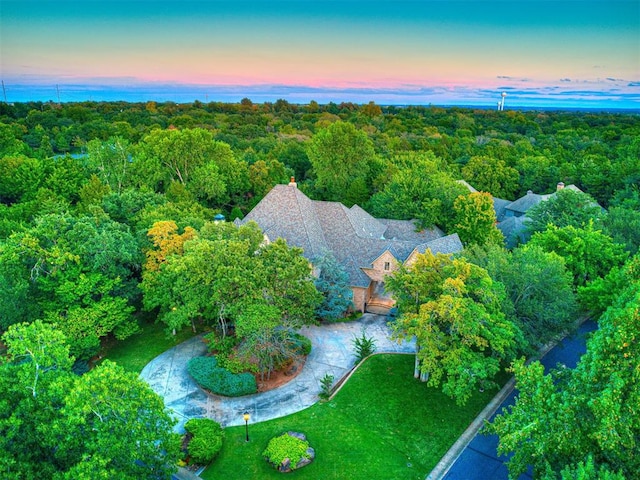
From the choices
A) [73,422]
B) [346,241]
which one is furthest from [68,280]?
[346,241]

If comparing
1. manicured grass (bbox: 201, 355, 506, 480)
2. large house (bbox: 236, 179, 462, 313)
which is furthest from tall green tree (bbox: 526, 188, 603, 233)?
manicured grass (bbox: 201, 355, 506, 480)

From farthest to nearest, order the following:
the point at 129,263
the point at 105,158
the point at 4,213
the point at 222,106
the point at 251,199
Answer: the point at 222,106 → the point at 251,199 → the point at 105,158 → the point at 4,213 → the point at 129,263

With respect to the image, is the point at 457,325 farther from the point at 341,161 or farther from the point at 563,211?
the point at 341,161

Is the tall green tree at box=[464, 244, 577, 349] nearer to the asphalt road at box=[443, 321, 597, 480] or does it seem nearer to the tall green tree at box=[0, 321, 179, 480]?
the asphalt road at box=[443, 321, 597, 480]

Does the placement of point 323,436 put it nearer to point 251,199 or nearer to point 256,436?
point 256,436

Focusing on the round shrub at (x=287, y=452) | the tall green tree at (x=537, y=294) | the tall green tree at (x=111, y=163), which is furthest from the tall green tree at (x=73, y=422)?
the tall green tree at (x=111, y=163)

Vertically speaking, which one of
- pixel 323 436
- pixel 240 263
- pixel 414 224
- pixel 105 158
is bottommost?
pixel 323 436

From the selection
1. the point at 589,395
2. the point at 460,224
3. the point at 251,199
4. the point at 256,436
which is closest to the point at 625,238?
the point at 460,224
